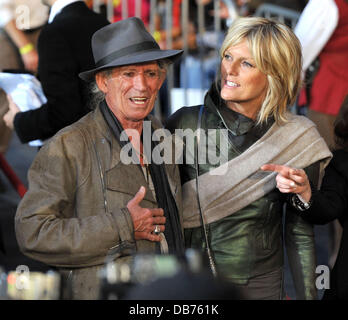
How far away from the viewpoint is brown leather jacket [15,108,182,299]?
2.48 m

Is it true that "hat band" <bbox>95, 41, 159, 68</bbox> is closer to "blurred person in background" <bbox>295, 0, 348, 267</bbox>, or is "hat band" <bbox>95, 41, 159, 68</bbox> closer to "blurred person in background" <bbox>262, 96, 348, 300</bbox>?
"blurred person in background" <bbox>262, 96, 348, 300</bbox>

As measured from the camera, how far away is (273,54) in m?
3.07

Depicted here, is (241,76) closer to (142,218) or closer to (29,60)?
(142,218)

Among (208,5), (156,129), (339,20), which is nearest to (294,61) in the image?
(156,129)

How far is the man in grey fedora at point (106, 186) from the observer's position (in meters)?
2.49

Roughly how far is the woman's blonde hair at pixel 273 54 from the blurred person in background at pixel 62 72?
2.94 feet

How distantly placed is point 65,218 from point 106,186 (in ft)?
0.61

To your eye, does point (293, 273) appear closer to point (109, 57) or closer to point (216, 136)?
point (216, 136)

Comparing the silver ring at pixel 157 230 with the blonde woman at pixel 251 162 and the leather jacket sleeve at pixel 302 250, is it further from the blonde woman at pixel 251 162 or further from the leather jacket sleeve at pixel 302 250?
the leather jacket sleeve at pixel 302 250

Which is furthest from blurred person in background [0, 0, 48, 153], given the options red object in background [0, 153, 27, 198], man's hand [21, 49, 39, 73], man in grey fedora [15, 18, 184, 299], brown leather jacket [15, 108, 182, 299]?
brown leather jacket [15, 108, 182, 299]

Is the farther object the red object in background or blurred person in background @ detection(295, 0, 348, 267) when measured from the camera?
the red object in background

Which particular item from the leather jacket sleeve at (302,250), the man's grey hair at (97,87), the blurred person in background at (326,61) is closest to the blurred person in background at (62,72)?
the man's grey hair at (97,87)
